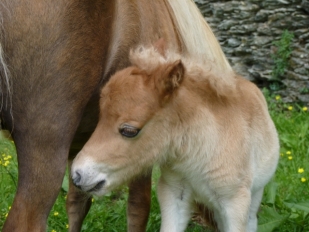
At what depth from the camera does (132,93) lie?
328 cm

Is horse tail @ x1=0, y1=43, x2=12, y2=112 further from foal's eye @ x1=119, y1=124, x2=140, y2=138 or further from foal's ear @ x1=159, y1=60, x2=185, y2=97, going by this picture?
foal's ear @ x1=159, y1=60, x2=185, y2=97

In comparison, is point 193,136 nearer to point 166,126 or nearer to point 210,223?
point 166,126

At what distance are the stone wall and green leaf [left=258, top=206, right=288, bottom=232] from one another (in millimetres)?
3153

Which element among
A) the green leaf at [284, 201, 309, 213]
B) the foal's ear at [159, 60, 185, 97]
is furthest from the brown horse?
the green leaf at [284, 201, 309, 213]

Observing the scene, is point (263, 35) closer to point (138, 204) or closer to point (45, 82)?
point (138, 204)

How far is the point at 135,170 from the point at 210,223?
1.07m

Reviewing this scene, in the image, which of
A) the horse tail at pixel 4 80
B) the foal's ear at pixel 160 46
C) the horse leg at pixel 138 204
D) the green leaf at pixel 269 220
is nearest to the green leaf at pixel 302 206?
the green leaf at pixel 269 220

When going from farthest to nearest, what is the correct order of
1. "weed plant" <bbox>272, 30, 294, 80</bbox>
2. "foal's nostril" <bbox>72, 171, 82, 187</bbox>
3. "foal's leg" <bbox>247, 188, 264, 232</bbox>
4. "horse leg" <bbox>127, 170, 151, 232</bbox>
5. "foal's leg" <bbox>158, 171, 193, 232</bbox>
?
"weed plant" <bbox>272, 30, 294, 80</bbox> < "horse leg" <bbox>127, 170, 151, 232</bbox> < "foal's leg" <bbox>247, 188, 264, 232</bbox> < "foal's leg" <bbox>158, 171, 193, 232</bbox> < "foal's nostril" <bbox>72, 171, 82, 187</bbox>

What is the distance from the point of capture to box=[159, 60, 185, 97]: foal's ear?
3291 millimetres

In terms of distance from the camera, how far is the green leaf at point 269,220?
450 centimetres

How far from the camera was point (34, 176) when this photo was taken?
336 cm

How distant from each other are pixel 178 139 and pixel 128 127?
1.01 ft

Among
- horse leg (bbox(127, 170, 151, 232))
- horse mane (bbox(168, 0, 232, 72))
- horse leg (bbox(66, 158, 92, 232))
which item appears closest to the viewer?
horse mane (bbox(168, 0, 232, 72))

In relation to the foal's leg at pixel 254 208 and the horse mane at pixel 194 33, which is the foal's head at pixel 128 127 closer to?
the horse mane at pixel 194 33
